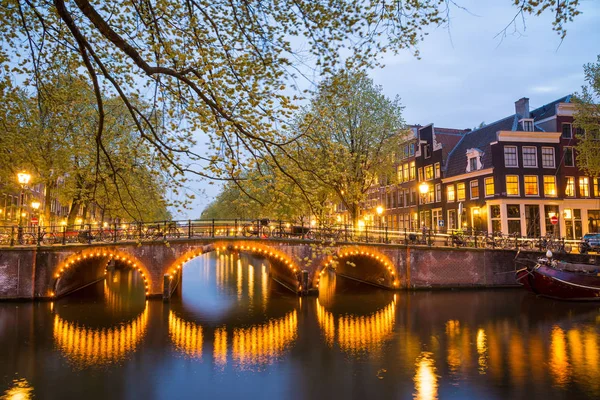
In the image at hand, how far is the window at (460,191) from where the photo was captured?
40.3 metres

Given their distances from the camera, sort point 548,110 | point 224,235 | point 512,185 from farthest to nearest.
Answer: point 548,110, point 512,185, point 224,235

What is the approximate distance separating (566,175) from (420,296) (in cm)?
1990

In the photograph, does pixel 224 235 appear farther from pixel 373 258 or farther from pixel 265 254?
pixel 373 258

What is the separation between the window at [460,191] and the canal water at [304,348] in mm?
14821

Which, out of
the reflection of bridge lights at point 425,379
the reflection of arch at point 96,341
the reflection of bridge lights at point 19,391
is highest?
the reflection of arch at point 96,341

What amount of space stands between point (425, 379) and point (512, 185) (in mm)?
28456

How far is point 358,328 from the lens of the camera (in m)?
19.2

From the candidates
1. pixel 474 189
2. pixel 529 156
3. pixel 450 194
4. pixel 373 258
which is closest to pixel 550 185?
pixel 529 156

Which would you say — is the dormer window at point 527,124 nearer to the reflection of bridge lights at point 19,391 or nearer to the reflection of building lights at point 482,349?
the reflection of building lights at point 482,349

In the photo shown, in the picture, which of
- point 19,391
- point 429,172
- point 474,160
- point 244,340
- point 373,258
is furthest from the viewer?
point 429,172

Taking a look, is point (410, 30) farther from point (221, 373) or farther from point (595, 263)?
point (595, 263)

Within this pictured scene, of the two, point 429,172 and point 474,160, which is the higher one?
point 474,160

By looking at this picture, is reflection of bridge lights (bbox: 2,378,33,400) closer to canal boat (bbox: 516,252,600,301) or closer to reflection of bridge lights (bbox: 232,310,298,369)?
reflection of bridge lights (bbox: 232,310,298,369)

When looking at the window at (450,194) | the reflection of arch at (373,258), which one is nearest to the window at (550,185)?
the window at (450,194)
